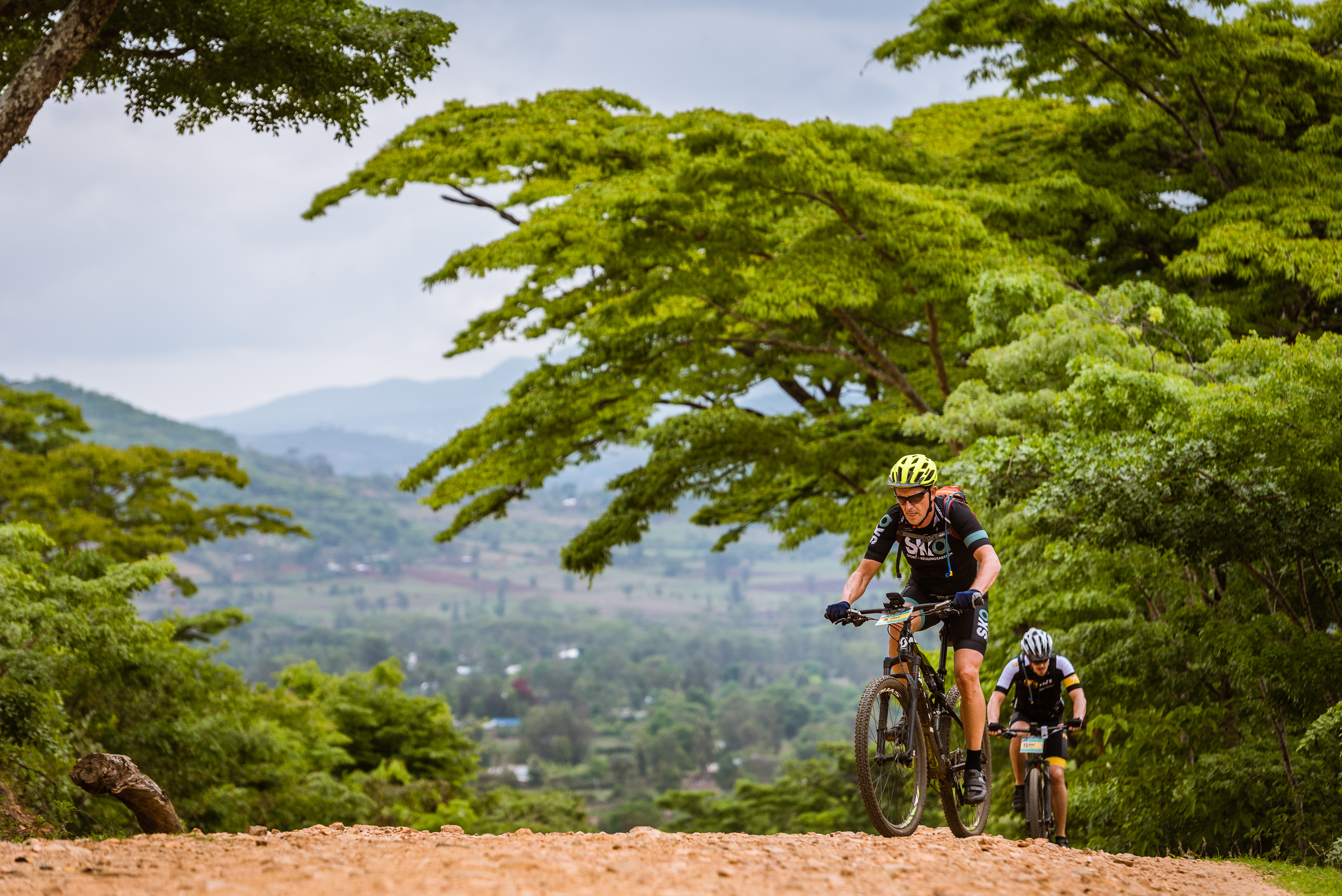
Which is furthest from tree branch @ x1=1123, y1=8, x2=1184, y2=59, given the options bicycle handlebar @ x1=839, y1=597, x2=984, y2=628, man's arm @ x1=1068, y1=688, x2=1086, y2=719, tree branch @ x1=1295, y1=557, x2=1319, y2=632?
bicycle handlebar @ x1=839, y1=597, x2=984, y2=628

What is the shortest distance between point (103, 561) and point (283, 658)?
111533mm

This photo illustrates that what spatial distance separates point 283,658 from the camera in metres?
113

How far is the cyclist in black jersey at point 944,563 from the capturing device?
17.8 feet

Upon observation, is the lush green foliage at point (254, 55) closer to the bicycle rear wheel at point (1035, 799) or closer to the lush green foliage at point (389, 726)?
the bicycle rear wheel at point (1035, 799)

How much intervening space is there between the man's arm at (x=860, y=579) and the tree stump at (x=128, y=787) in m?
4.14

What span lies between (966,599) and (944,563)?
1.47ft

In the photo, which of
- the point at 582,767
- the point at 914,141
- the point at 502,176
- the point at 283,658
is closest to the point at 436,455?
the point at 502,176

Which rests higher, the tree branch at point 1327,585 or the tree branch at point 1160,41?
the tree branch at point 1160,41

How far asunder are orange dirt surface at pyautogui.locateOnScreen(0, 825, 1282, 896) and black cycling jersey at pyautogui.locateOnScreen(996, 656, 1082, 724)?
1.59 m

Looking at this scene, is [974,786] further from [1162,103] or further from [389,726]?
[389,726]

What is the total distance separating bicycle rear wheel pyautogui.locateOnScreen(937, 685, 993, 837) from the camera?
582 cm

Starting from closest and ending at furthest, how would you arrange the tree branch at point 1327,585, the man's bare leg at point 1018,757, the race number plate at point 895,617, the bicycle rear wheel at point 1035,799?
the race number plate at point 895,617, the bicycle rear wheel at point 1035,799, the man's bare leg at point 1018,757, the tree branch at point 1327,585

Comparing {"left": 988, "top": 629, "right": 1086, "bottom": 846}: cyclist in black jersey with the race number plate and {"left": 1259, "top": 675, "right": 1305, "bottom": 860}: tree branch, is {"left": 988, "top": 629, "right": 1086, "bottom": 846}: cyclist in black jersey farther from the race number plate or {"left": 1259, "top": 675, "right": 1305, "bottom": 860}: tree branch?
the race number plate

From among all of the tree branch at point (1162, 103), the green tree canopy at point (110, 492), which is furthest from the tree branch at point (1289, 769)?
the green tree canopy at point (110, 492)
